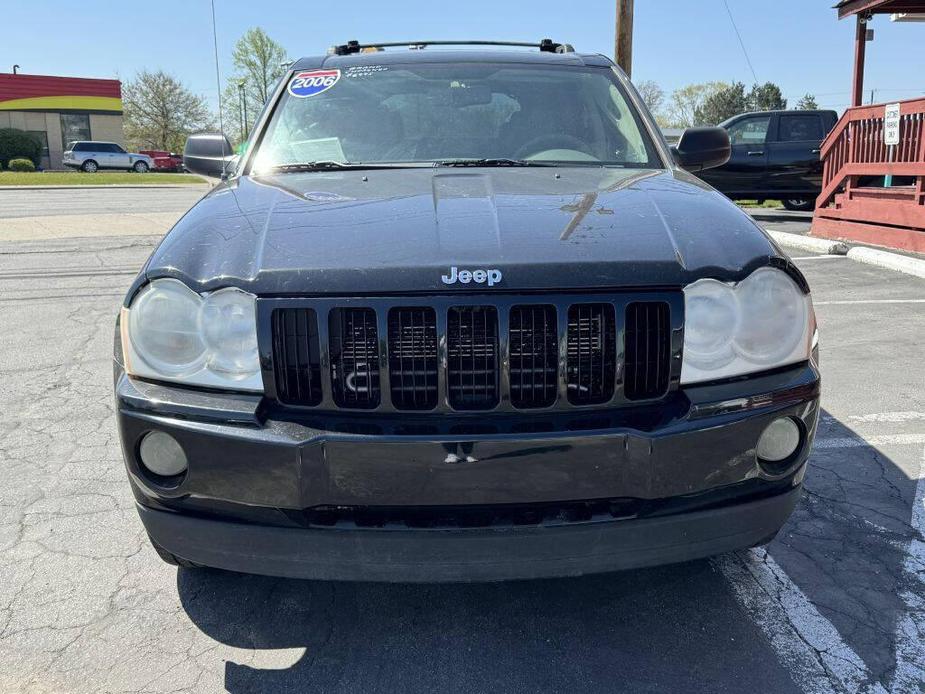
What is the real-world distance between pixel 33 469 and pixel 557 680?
2640 mm

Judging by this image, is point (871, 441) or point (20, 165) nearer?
point (871, 441)

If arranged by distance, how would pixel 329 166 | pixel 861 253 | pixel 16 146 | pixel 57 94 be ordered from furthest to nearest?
pixel 57 94
pixel 16 146
pixel 861 253
pixel 329 166

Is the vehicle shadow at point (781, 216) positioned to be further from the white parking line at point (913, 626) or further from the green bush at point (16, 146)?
the green bush at point (16, 146)

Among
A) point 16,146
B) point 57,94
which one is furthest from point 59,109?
point 16,146

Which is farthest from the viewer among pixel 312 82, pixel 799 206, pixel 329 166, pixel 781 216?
pixel 799 206

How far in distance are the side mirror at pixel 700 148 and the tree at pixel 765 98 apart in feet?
231

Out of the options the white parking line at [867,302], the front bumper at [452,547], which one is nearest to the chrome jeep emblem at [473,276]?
the front bumper at [452,547]

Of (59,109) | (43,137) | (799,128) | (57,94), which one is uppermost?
(57,94)

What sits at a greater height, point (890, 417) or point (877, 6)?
point (877, 6)

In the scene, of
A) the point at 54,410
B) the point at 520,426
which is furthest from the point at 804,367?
the point at 54,410

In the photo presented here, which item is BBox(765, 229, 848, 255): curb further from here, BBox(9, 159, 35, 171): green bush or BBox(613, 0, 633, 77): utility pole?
BBox(9, 159, 35, 171): green bush

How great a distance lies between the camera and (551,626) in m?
2.47

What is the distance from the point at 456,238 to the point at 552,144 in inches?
57.3

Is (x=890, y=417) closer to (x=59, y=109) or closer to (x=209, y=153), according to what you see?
(x=209, y=153)
